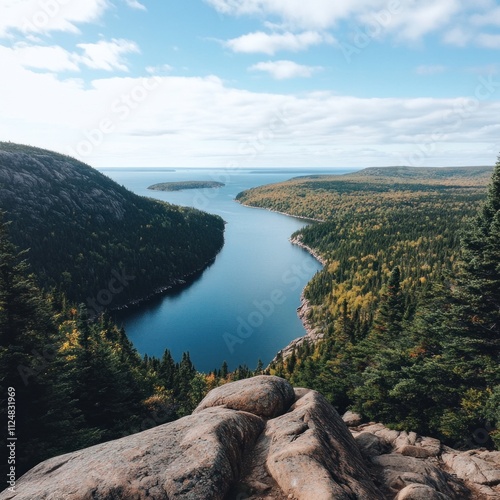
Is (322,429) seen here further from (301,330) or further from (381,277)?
(381,277)

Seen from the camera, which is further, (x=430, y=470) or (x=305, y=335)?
(x=305, y=335)

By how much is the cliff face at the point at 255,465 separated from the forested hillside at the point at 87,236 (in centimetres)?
10946

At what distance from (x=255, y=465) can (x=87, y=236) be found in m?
153

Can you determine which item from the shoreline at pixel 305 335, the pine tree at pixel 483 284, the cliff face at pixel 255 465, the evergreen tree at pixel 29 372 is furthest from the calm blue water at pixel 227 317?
the cliff face at pixel 255 465

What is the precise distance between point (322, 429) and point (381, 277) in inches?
4754

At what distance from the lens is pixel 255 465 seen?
13016mm

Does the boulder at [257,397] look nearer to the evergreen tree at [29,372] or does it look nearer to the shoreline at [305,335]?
the evergreen tree at [29,372]

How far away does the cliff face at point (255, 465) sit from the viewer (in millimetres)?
11148

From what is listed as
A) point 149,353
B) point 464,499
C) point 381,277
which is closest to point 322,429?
point 464,499

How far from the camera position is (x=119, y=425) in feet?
98.7

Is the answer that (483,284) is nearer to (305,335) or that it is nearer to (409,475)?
(409,475)

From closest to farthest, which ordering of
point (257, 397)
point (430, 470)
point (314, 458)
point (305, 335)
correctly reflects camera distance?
point (314, 458), point (430, 470), point (257, 397), point (305, 335)

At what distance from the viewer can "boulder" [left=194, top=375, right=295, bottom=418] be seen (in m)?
17.1

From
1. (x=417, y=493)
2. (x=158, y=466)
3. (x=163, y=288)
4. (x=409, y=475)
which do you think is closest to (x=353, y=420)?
(x=409, y=475)
